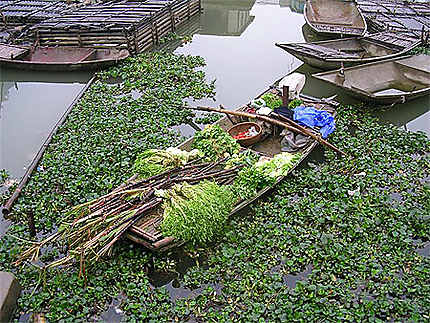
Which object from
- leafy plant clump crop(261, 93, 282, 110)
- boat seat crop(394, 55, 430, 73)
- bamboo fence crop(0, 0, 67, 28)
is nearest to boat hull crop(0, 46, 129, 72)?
bamboo fence crop(0, 0, 67, 28)

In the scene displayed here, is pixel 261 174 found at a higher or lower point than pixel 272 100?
lower

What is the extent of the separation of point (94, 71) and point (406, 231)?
803 centimetres

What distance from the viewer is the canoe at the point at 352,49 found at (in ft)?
32.9

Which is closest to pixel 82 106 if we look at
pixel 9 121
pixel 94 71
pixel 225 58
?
pixel 9 121

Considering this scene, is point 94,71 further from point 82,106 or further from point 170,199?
point 170,199

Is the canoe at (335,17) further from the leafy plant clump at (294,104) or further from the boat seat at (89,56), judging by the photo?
the boat seat at (89,56)

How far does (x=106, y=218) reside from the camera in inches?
213

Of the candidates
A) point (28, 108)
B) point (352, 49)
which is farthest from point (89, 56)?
point (352, 49)

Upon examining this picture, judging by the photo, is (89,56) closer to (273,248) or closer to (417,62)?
(273,248)

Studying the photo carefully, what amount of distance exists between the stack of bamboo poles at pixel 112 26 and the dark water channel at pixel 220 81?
3.11ft

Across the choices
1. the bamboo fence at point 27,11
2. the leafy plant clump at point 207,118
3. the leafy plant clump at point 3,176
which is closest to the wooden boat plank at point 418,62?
the leafy plant clump at point 207,118

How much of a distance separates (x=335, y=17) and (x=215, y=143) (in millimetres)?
9164

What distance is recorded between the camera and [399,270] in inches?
207

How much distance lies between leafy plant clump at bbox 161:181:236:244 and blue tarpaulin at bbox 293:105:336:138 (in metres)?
2.37
